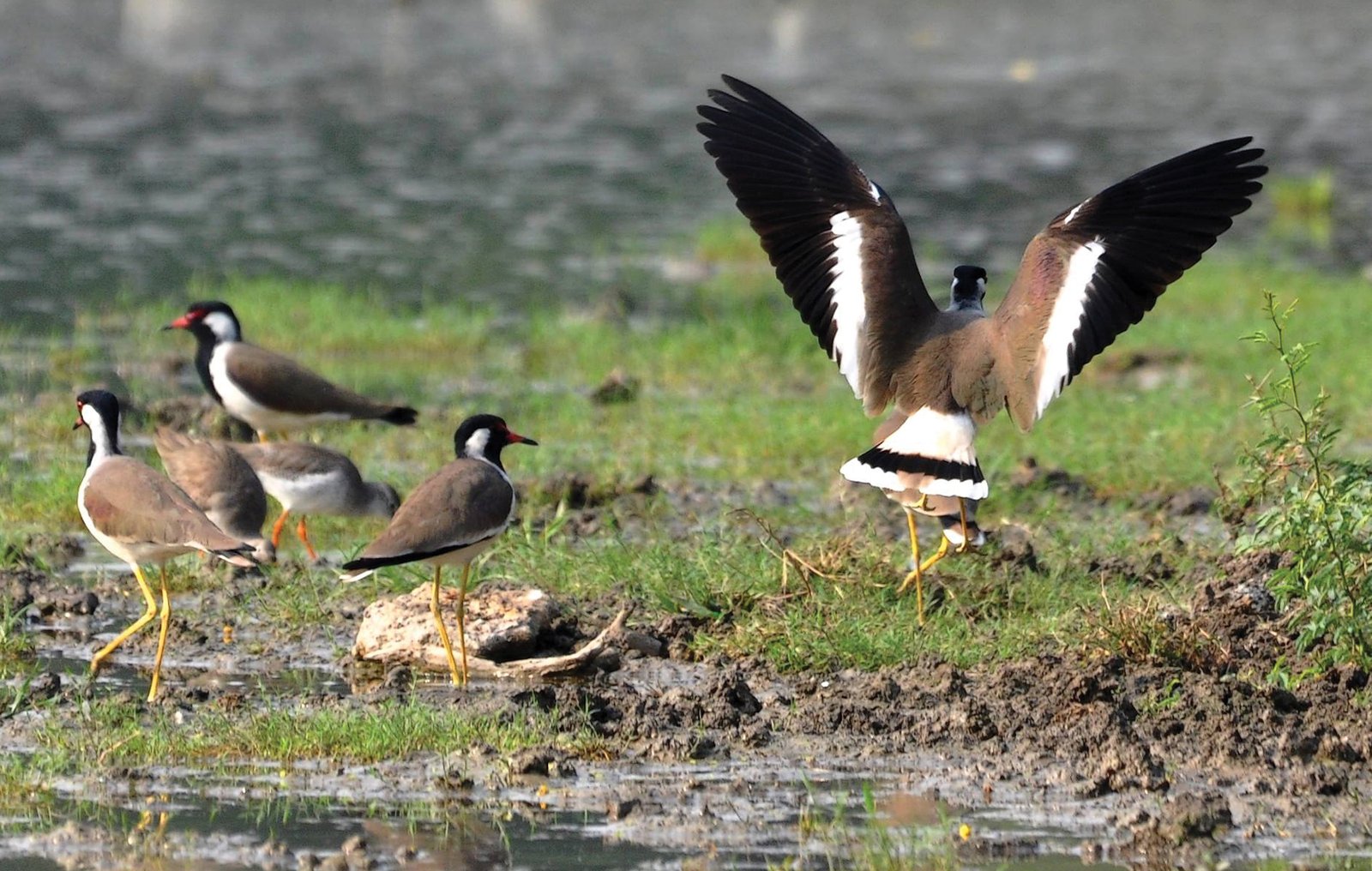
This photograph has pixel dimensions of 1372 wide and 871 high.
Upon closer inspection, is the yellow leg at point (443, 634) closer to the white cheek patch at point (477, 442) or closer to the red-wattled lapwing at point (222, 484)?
the white cheek patch at point (477, 442)

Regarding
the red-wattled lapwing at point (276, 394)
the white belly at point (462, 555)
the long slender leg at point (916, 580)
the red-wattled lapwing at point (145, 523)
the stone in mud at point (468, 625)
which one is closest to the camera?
the red-wattled lapwing at point (145, 523)

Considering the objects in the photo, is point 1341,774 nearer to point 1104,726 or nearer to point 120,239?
point 1104,726

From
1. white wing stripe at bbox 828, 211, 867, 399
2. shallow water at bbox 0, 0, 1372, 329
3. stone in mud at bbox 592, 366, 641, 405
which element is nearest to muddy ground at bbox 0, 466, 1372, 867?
white wing stripe at bbox 828, 211, 867, 399

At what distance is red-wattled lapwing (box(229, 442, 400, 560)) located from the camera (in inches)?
375

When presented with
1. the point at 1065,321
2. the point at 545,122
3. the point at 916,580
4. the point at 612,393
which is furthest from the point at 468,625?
the point at 545,122

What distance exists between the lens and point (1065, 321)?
7703 millimetres

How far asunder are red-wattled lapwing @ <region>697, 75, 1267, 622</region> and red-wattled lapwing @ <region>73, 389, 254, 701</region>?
2.17 meters

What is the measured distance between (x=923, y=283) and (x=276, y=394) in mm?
4098

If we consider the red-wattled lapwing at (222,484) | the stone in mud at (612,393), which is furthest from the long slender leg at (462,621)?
the stone in mud at (612,393)

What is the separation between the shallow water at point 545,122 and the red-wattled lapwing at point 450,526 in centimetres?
919

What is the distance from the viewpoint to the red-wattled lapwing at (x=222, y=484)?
8703 mm

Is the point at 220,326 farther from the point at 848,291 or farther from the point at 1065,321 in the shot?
the point at 1065,321

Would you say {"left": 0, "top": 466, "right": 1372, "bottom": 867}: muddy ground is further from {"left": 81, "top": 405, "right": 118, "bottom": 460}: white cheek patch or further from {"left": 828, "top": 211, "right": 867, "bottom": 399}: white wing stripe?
{"left": 828, "top": 211, "right": 867, "bottom": 399}: white wing stripe

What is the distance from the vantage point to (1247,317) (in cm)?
1656
